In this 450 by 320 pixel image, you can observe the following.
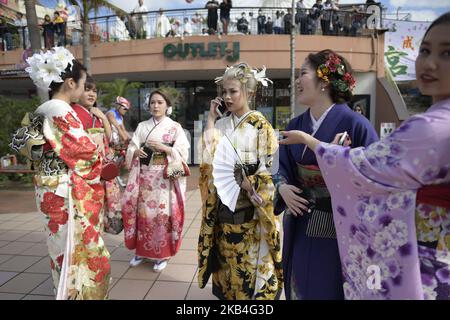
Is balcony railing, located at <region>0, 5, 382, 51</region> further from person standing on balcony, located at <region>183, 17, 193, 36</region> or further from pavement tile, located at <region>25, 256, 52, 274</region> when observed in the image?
pavement tile, located at <region>25, 256, 52, 274</region>

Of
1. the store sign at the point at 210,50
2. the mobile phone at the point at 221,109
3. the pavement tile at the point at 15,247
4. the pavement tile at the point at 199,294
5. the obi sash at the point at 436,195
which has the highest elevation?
the store sign at the point at 210,50

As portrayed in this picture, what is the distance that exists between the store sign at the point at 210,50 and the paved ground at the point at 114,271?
796cm

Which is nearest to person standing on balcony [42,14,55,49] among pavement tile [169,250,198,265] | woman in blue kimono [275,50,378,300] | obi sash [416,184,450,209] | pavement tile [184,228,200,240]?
pavement tile [184,228,200,240]

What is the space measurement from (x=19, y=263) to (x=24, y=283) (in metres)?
0.55

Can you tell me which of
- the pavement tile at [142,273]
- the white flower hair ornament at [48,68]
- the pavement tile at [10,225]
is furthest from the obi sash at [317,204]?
the pavement tile at [10,225]

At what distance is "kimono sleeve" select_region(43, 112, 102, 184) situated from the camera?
7.65 feet

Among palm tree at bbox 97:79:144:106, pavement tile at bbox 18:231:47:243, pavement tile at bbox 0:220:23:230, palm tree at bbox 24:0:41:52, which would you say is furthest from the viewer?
palm tree at bbox 97:79:144:106

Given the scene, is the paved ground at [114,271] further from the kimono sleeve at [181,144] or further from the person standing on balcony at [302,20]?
the person standing on balcony at [302,20]

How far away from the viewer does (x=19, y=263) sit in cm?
363

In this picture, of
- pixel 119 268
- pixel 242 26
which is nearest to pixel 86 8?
pixel 242 26

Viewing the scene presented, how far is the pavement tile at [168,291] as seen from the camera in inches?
116

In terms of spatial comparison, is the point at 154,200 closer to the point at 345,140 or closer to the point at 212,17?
the point at 345,140

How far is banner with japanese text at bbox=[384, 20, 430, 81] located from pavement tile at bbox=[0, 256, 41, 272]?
511 inches

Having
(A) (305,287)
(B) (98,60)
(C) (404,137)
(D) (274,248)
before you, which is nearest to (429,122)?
(C) (404,137)
